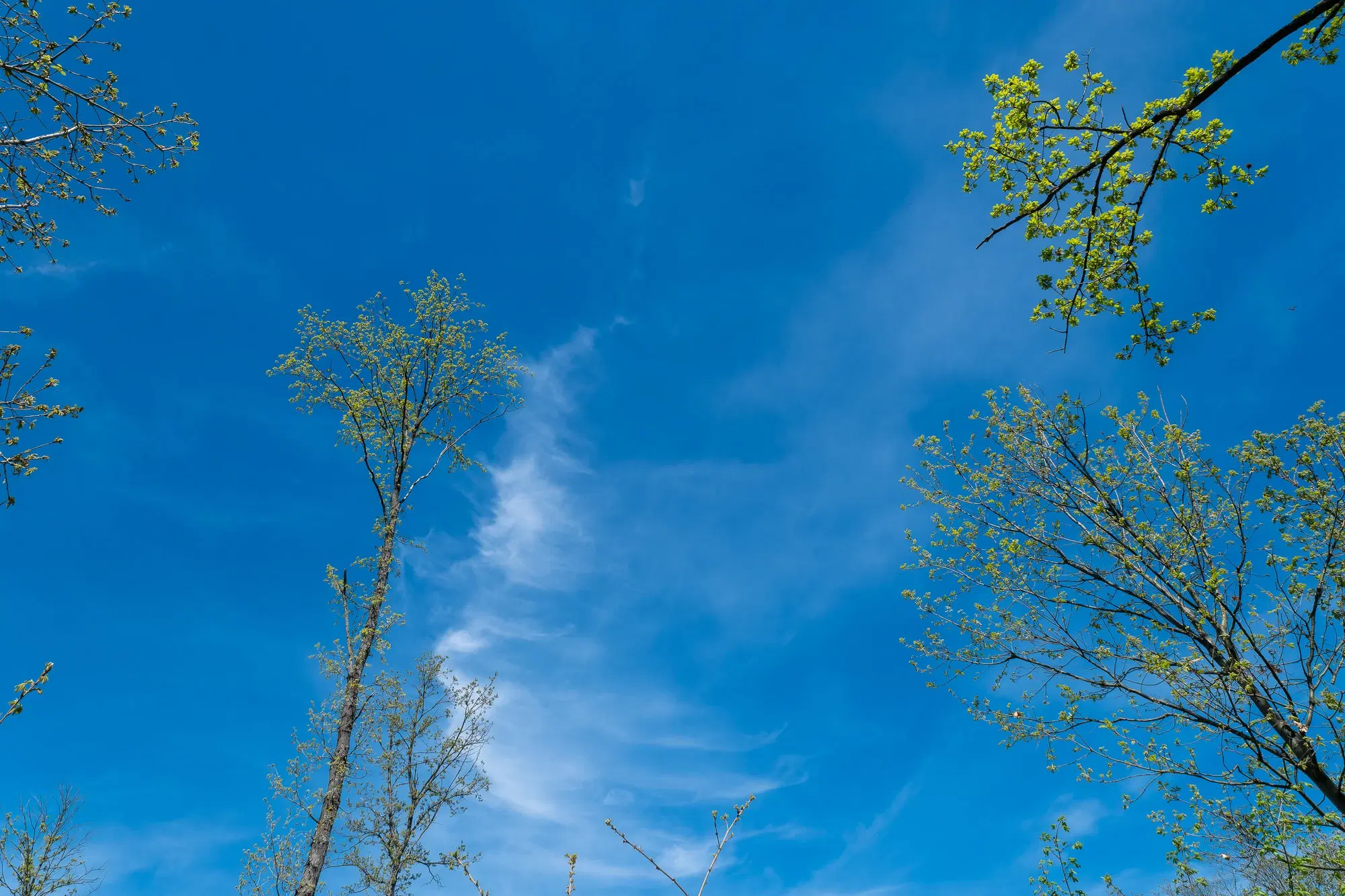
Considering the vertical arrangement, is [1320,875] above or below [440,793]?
below

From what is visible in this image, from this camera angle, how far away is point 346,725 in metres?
14.5

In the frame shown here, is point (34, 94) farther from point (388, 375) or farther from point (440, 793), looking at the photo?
point (440, 793)

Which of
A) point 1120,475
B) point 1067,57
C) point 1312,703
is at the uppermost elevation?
point 1120,475

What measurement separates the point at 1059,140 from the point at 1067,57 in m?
0.70

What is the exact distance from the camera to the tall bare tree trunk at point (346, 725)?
42.6 ft

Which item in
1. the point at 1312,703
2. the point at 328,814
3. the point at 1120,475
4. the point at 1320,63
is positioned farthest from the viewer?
the point at 328,814

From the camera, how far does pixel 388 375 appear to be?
19438 mm

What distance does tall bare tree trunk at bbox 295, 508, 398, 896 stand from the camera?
13.0 metres

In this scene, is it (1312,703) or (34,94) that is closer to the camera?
(34,94)

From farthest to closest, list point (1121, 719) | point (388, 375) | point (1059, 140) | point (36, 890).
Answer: point (36, 890) → point (388, 375) → point (1121, 719) → point (1059, 140)

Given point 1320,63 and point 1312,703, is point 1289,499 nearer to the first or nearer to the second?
point 1312,703

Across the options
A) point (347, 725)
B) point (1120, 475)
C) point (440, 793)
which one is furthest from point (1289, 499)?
point (440, 793)

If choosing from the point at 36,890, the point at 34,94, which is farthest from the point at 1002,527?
the point at 36,890

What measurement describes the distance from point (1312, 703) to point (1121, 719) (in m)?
2.32
